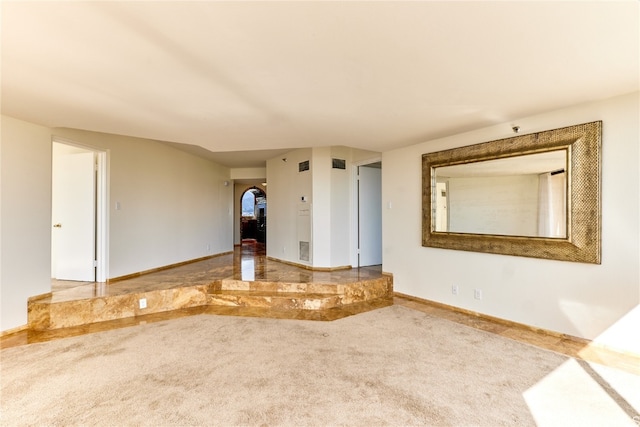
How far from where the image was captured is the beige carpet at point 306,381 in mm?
1838

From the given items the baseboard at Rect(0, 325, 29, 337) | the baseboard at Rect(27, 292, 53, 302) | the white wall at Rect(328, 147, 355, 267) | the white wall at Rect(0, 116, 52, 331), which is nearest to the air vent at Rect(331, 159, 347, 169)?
the white wall at Rect(328, 147, 355, 267)

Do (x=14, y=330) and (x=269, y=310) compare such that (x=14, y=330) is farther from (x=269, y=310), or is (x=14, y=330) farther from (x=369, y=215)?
(x=369, y=215)

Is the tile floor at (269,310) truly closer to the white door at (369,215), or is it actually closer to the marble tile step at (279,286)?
the marble tile step at (279,286)

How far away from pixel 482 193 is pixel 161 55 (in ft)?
11.6

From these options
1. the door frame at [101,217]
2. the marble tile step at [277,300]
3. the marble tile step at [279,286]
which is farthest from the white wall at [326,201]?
the door frame at [101,217]

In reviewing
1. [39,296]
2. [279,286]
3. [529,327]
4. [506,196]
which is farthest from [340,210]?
[39,296]

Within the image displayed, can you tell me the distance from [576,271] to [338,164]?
12.3 ft

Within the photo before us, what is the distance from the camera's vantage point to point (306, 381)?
222 centimetres

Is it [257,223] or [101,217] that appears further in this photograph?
[257,223]

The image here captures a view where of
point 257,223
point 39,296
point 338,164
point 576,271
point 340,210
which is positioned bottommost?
point 39,296

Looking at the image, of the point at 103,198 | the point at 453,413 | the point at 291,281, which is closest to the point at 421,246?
the point at 291,281

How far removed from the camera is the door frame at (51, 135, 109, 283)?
447 cm

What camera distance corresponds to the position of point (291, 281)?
15.0 feet

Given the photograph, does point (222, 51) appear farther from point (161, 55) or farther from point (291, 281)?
point (291, 281)
